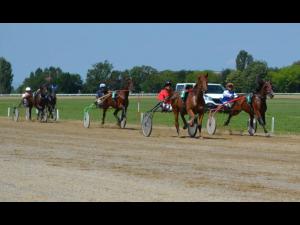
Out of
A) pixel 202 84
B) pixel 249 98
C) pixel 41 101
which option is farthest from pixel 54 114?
pixel 202 84

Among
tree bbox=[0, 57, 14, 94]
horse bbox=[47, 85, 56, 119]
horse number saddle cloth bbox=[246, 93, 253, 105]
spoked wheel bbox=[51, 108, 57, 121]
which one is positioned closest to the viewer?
horse number saddle cloth bbox=[246, 93, 253, 105]

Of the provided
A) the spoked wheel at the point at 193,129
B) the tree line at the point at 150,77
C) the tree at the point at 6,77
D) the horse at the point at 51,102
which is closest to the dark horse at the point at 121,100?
the spoked wheel at the point at 193,129

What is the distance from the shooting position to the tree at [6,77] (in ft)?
516

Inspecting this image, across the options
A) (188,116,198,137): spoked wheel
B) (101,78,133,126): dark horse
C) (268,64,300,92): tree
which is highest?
(268,64,300,92): tree

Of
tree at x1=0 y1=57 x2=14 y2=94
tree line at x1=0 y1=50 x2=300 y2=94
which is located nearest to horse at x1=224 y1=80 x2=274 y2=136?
tree line at x1=0 y1=50 x2=300 y2=94

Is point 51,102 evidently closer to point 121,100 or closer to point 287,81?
point 121,100

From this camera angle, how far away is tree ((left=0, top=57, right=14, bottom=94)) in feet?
516

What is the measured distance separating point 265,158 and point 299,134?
1011 centimetres

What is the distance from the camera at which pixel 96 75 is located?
5404 inches

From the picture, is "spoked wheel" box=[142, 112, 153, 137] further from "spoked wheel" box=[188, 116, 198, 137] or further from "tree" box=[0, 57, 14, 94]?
"tree" box=[0, 57, 14, 94]

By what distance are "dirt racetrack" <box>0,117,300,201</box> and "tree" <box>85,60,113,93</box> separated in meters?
110

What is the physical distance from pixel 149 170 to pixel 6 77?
5906 inches
